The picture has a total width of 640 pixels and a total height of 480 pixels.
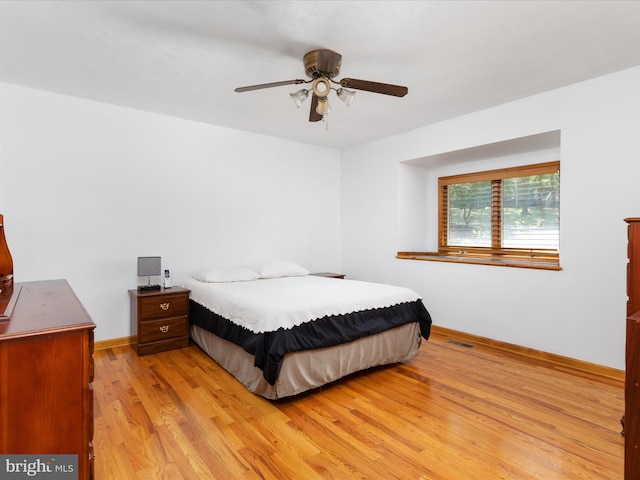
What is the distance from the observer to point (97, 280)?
11.7 ft

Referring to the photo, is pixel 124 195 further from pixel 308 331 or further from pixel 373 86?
pixel 373 86

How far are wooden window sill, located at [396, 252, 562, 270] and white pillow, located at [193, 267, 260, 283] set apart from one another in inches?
76.8

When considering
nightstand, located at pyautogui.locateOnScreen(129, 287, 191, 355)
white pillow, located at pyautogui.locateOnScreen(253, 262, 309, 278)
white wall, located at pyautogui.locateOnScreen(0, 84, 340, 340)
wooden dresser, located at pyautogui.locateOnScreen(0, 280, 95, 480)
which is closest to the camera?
wooden dresser, located at pyautogui.locateOnScreen(0, 280, 95, 480)

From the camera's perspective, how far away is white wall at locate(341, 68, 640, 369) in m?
2.87

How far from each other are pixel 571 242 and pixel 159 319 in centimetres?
392

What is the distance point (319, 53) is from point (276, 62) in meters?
0.48

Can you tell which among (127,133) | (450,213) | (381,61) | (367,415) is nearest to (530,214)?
(450,213)

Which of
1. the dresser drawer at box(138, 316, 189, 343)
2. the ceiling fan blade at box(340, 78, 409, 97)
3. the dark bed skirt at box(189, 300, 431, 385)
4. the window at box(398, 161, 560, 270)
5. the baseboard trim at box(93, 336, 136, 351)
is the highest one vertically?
the ceiling fan blade at box(340, 78, 409, 97)

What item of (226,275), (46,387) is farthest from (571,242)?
(46,387)

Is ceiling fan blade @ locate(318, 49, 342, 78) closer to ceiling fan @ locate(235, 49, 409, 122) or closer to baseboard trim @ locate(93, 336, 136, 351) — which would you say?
ceiling fan @ locate(235, 49, 409, 122)

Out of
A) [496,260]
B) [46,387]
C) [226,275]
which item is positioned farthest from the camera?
[496,260]

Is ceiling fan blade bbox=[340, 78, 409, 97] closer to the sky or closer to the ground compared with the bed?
closer to the sky

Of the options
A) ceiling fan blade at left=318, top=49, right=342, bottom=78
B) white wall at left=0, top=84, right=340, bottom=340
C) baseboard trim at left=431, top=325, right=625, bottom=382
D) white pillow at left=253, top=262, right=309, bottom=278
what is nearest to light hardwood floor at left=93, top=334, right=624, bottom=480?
baseboard trim at left=431, top=325, right=625, bottom=382

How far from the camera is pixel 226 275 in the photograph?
3865mm
